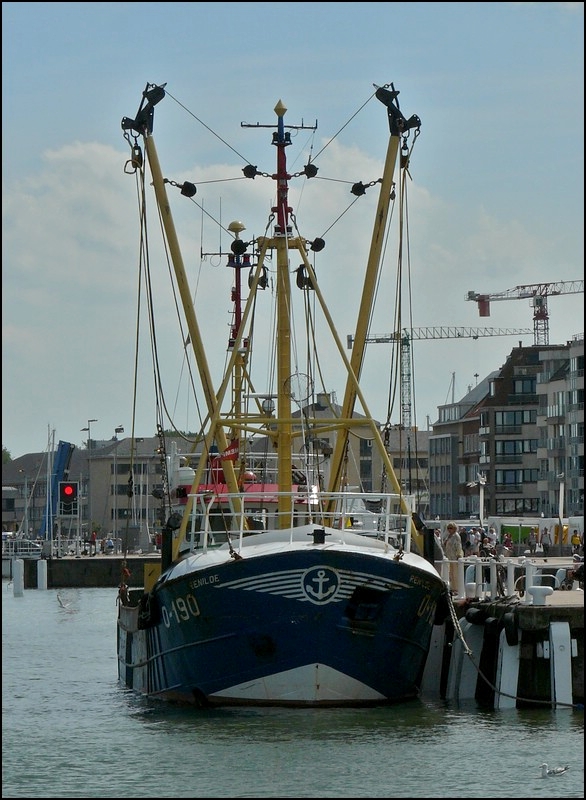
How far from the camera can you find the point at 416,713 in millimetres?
29984

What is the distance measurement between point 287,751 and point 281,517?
856 cm

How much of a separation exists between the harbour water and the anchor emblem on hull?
1.90 m

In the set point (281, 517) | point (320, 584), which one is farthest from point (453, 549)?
point (320, 584)

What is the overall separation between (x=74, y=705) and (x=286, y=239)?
10.5 metres

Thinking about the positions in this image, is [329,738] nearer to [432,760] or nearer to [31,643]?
[432,760]

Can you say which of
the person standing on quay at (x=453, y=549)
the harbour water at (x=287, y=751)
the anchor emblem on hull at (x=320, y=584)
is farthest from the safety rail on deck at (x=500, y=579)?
the anchor emblem on hull at (x=320, y=584)

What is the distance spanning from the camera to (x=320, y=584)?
93.8ft

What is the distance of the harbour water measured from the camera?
912 inches

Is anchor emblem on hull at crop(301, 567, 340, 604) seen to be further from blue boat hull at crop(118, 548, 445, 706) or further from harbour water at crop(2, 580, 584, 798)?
harbour water at crop(2, 580, 584, 798)

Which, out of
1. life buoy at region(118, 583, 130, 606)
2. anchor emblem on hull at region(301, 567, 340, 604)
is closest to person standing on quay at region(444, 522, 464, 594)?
life buoy at region(118, 583, 130, 606)

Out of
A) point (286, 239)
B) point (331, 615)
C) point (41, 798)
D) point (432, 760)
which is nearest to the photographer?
point (41, 798)

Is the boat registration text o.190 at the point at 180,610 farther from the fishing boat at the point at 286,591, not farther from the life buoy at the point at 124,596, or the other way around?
the life buoy at the point at 124,596

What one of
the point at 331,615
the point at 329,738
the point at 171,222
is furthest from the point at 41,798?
the point at 171,222

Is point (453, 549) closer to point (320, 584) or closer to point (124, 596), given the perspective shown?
point (124, 596)
